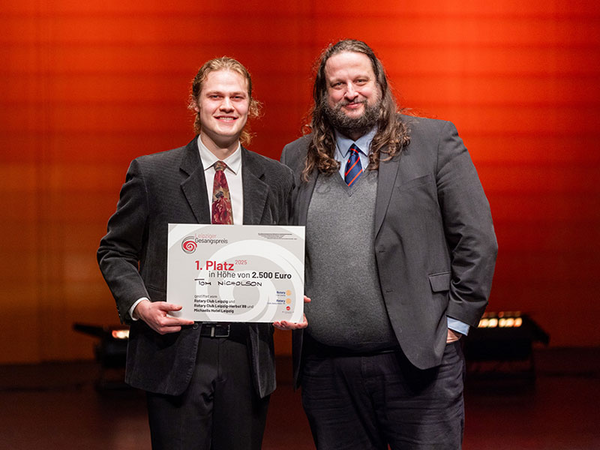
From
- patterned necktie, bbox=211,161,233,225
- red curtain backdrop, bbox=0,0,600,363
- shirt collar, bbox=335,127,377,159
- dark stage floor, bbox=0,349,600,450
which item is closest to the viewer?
patterned necktie, bbox=211,161,233,225

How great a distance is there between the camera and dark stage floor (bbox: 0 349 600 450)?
357 centimetres

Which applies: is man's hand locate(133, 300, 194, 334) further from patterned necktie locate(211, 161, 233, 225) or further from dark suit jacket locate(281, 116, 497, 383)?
dark suit jacket locate(281, 116, 497, 383)

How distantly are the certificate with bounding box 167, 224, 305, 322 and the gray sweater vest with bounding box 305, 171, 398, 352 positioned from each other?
172 mm

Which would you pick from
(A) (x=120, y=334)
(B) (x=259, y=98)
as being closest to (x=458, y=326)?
(A) (x=120, y=334)

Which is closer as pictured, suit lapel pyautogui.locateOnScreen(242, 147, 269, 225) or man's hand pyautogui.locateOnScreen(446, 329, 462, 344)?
suit lapel pyautogui.locateOnScreen(242, 147, 269, 225)

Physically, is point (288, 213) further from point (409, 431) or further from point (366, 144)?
point (409, 431)

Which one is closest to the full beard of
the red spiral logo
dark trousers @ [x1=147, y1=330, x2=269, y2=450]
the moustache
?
the moustache

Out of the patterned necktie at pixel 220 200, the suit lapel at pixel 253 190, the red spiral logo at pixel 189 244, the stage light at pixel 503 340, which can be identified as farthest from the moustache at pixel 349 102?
the stage light at pixel 503 340

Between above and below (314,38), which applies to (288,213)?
below

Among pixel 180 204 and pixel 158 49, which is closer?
pixel 180 204

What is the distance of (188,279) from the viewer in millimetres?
1798

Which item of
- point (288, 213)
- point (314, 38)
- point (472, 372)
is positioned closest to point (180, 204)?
point (288, 213)

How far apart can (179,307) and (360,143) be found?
0.79 metres

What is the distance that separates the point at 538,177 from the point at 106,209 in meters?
3.50
